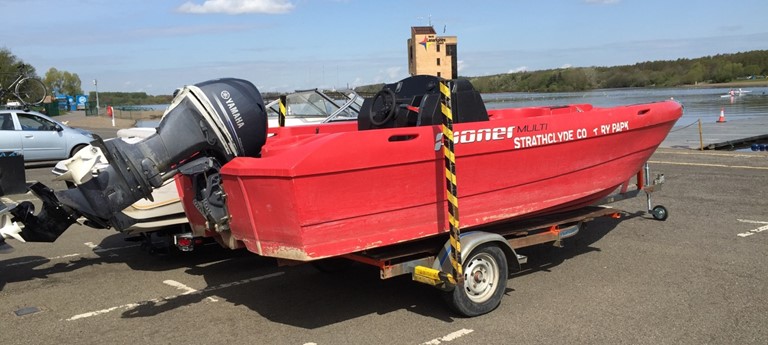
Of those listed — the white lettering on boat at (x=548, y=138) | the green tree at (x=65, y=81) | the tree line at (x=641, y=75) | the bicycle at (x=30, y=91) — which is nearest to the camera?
the white lettering on boat at (x=548, y=138)

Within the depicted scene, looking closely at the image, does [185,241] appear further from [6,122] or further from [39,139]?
[6,122]

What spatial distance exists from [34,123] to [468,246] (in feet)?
53.0

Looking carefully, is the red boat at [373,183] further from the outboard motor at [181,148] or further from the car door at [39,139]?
the car door at [39,139]

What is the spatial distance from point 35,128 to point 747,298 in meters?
17.1

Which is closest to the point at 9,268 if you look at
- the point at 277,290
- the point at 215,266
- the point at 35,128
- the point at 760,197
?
the point at 215,266

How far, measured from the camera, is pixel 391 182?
4.54 metres

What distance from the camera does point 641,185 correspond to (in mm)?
7703

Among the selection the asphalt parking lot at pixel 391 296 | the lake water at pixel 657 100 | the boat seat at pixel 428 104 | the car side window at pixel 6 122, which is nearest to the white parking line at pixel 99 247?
the asphalt parking lot at pixel 391 296

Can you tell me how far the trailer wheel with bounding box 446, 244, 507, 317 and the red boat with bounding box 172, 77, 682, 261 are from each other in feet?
0.87

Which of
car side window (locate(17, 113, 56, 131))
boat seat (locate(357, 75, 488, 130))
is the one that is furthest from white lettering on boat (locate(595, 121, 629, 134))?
car side window (locate(17, 113, 56, 131))

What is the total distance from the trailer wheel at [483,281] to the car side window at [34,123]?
1572 centimetres

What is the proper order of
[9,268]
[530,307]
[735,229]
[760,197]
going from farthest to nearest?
[760,197]
[735,229]
[9,268]
[530,307]

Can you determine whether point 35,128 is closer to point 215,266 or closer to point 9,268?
point 9,268

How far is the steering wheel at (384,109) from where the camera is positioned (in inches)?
229
